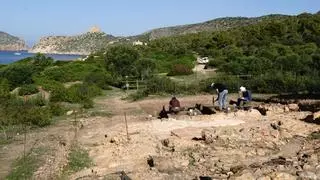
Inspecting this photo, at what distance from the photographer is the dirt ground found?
14812 mm

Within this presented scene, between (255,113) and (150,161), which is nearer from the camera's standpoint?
(150,161)

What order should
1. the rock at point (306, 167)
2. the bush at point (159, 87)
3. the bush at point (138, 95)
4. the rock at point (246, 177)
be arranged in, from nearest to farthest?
the rock at point (246, 177)
the rock at point (306, 167)
the bush at point (138, 95)
the bush at point (159, 87)

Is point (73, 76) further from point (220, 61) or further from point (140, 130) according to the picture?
point (140, 130)

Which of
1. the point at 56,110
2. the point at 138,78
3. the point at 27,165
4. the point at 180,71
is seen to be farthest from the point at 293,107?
the point at 180,71

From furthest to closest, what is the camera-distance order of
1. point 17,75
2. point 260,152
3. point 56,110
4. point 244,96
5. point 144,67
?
1. point 17,75
2. point 144,67
3. point 56,110
4. point 244,96
5. point 260,152

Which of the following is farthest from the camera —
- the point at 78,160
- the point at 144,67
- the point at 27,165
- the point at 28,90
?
the point at 144,67

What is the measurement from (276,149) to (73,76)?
1170 inches

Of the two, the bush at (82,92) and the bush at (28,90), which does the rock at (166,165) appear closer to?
the bush at (82,92)

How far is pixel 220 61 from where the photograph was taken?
178 ft

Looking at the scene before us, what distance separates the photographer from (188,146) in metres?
18.4

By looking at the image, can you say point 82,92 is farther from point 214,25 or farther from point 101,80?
point 214,25

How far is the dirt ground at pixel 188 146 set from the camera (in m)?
14.8

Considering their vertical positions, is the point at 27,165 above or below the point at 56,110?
above

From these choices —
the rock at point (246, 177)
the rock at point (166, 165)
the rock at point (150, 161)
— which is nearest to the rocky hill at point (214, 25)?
the rock at point (150, 161)
